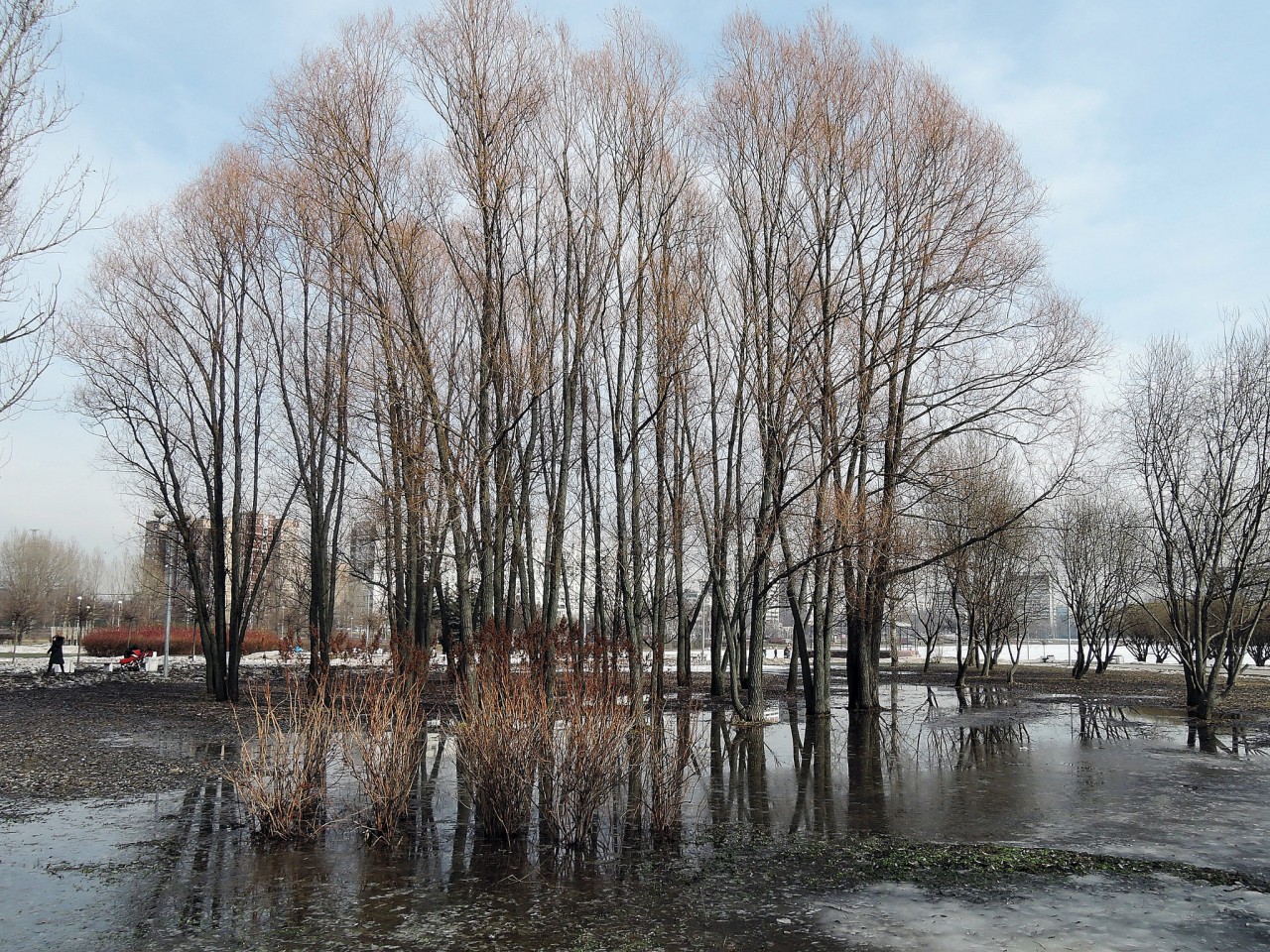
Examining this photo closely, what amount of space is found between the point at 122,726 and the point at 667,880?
1221 cm

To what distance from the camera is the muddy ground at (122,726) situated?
32.2 feet

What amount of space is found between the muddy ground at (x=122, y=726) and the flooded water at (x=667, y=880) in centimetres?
108

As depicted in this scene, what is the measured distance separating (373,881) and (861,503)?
10.3 m

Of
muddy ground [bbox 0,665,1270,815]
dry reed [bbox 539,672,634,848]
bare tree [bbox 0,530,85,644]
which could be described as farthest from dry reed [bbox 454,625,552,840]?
bare tree [bbox 0,530,85,644]

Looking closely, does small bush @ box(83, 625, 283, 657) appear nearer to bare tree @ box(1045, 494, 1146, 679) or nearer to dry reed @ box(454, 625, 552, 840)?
bare tree @ box(1045, 494, 1146, 679)

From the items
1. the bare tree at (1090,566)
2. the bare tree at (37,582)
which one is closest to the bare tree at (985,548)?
the bare tree at (1090,566)

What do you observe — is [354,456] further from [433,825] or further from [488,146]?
[433,825]

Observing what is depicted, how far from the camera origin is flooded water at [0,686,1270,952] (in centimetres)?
522

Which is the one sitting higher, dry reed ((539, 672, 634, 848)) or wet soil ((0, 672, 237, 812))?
dry reed ((539, 672, 634, 848))

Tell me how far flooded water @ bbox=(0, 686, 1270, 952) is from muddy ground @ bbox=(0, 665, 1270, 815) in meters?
1.08

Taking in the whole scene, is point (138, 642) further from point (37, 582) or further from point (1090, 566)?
point (1090, 566)

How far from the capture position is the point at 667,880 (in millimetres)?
6371

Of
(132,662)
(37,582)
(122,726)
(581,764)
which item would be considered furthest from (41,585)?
(581,764)

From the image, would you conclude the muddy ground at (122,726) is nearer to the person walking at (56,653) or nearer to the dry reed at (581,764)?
the person walking at (56,653)
